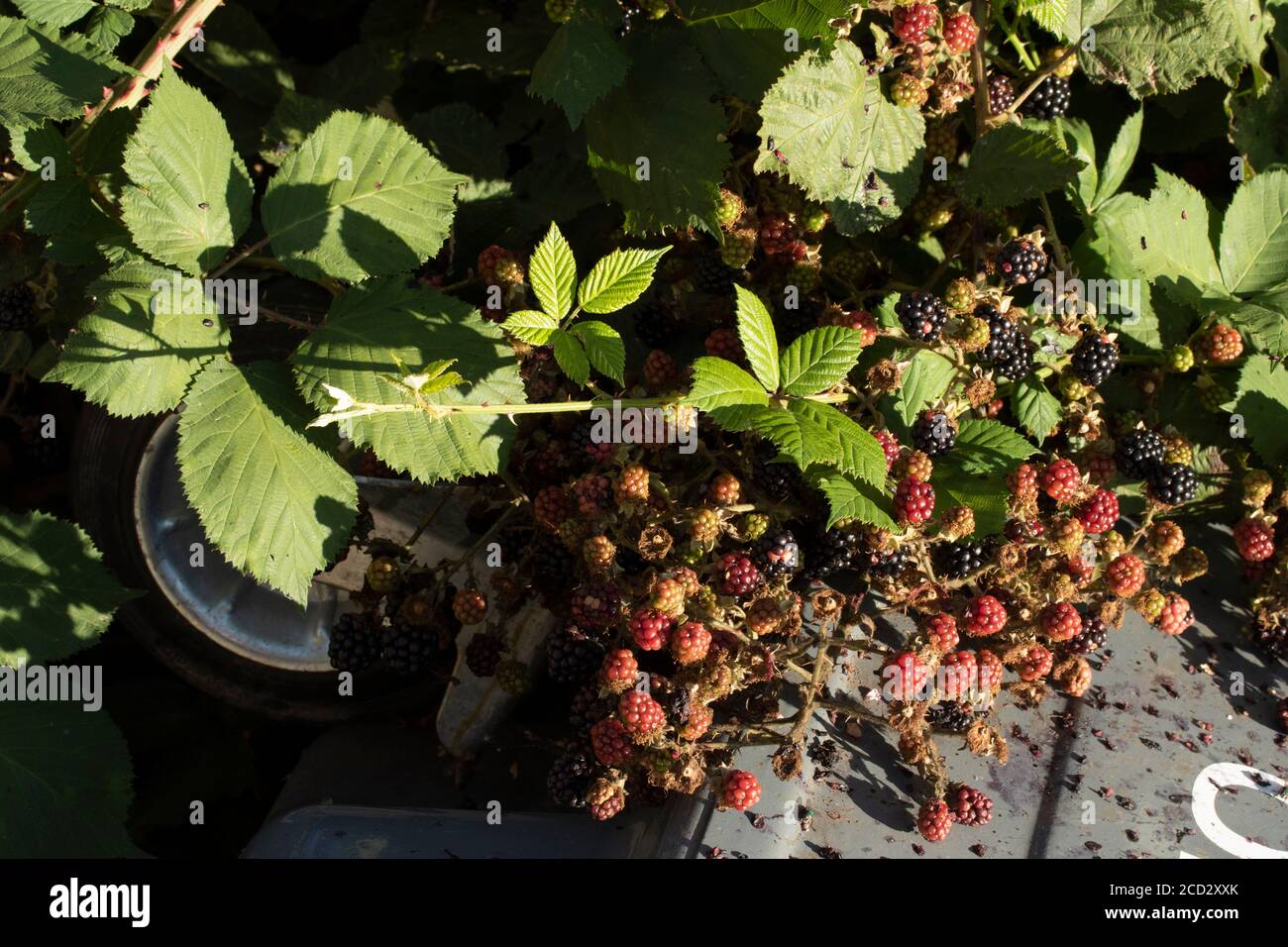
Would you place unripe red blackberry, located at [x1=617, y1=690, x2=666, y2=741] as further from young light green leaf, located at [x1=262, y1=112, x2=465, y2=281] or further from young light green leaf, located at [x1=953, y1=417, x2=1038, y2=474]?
young light green leaf, located at [x1=262, y1=112, x2=465, y2=281]

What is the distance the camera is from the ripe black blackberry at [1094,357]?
1.77m

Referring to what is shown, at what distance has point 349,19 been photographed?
313cm

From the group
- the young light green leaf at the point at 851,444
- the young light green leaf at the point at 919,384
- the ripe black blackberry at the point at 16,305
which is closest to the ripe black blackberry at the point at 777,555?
the young light green leaf at the point at 851,444

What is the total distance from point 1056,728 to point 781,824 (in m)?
0.52

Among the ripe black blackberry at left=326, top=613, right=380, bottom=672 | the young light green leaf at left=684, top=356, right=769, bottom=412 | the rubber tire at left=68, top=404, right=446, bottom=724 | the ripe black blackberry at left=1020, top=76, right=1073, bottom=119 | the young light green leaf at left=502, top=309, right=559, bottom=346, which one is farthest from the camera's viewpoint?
the rubber tire at left=68, top=404, right=446, bottom=724

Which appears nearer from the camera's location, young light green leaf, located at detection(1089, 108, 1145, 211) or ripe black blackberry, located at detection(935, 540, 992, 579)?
ripe black blackberry, located at detection(935, 540, 992, 579)

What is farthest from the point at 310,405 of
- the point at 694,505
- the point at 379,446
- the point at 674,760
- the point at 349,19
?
the point at 349,19

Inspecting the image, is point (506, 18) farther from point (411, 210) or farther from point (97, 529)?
point (97, 529)

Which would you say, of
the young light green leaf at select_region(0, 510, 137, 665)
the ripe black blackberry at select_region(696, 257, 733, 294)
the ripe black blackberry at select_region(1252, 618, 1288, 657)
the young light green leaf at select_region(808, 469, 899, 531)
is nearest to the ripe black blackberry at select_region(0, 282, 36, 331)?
the young light green leaf at select_region(0, 510, 137, 665)

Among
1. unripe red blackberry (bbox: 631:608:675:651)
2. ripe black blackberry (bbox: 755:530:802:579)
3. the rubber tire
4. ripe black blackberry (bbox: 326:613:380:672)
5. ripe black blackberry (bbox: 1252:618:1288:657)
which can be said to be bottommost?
the rubber tire

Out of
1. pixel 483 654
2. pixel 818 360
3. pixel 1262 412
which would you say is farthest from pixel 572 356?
pixel 1262 412

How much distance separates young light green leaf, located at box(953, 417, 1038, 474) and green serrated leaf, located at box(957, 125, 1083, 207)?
1.26 feet

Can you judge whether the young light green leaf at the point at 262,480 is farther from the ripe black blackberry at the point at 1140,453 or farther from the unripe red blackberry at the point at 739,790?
the ripe black blackberry at the point at 1140,453

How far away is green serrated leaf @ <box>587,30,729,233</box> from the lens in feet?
6.08
